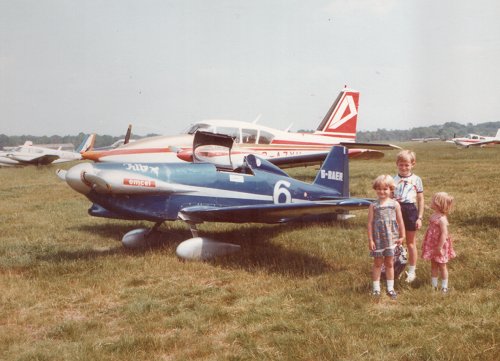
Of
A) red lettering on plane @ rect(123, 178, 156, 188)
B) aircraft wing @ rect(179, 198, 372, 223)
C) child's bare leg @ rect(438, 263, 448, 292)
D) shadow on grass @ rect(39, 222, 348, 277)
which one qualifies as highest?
red lettering on plane @ rect(123, 178, 156, 188)

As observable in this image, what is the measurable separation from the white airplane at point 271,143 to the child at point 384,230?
6158 mm

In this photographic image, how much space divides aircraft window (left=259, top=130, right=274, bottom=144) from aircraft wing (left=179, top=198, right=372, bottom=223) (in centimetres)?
794

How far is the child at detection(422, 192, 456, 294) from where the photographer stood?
4.65 meters

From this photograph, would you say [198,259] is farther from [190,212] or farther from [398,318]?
[398,318]

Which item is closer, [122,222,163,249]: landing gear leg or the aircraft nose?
the aircraft nose

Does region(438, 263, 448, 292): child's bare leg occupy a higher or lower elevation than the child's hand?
lower

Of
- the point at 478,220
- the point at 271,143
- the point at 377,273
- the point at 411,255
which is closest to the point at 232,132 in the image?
the point at 271,143

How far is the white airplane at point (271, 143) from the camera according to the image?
1179cm

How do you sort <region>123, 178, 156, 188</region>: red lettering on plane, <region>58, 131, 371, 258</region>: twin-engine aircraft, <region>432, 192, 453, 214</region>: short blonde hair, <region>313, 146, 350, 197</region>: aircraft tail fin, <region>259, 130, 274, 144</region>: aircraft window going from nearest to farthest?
1. <region>432, 192, 453, 214</region>: short blonde hair
2. <region>58, 131, 371, 258</region>: twin-engine aircraft
3. <region>123, 178, 156, 188</region>: red lettering on plane
4. <region>313, 146, 350, 197</region>: aircraft tail fin
5. <region>259, 130, 274, 144</region>: aircraft window

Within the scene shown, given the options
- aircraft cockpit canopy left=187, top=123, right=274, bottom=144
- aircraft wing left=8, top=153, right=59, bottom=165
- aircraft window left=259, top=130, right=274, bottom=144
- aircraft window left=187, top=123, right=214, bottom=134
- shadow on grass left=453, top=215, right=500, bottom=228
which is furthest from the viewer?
aircraft wing left=8, top=153, right=59, bottom=165

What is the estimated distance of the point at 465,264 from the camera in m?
5.64

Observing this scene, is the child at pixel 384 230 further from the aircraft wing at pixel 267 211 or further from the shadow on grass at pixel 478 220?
the shadow on grass at pixel 478 220

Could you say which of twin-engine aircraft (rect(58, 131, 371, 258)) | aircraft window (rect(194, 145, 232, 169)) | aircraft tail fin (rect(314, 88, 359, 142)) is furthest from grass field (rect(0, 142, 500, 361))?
aircraft tail fin (rect(314, 88, 359, 142))

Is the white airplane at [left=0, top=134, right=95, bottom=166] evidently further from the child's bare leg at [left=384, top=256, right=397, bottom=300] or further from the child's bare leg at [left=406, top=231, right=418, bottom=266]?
the child's bare leg at [left=384, top=256, right=397, bottom=300]
